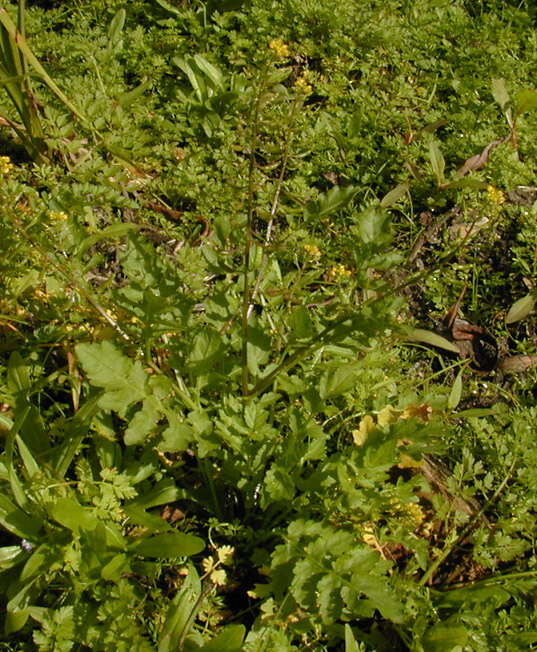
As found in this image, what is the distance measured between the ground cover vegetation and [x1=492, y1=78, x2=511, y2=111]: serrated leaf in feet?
0.09

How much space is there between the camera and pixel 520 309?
2.83 meters

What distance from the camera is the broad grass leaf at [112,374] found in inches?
58.4

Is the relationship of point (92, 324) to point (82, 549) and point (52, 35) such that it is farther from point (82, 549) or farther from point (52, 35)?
point (52, 35)

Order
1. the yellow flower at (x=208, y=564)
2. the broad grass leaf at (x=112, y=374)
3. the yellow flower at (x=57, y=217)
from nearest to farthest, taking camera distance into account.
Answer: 1. the broad grass leaf at (x=112, y=374)
2. the yellow flower at (x=208, y=564)
3. the yellow flower at (x=57, y=217)

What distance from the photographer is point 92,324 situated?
2.15 m

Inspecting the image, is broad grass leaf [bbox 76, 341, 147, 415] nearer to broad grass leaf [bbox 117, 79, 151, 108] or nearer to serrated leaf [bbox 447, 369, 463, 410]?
serrated leaf [bbox 447, 369, 463, 410]

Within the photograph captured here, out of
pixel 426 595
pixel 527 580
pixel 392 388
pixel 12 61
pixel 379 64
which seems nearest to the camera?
pixel 426 595

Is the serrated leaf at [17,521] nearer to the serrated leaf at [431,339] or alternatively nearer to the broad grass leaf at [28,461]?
the broad grass leaf at [28,461]

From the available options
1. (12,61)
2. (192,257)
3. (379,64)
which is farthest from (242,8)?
(192,257)

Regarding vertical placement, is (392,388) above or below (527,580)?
above

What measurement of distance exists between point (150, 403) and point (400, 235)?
6.24 feet

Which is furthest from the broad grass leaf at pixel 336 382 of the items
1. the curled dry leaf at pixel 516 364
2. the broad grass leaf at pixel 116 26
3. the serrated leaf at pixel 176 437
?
the broad grass leaf at pixel 116 26

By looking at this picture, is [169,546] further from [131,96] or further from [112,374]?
[131,96]

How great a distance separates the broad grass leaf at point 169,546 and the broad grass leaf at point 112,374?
44cm
